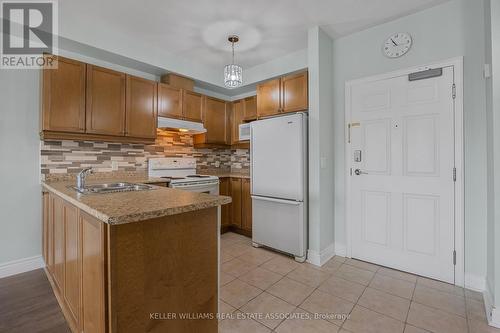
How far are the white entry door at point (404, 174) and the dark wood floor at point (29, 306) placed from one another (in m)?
2.89

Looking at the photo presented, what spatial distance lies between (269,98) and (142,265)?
2719 mm

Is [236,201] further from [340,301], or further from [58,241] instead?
[58,241]

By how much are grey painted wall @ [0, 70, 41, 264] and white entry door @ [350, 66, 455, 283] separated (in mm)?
3517

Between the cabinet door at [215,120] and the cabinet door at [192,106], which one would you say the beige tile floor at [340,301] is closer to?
the cabinet door at [215,120]

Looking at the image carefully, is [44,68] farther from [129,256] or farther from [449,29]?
[449,29]

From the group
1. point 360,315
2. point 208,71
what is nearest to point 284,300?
point 360,315

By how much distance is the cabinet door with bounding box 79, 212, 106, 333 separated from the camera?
1.08 m

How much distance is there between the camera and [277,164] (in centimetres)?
294

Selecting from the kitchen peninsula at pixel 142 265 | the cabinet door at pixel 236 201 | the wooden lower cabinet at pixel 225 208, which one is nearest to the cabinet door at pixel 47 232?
the kitchen peninsula at pixel 142 265

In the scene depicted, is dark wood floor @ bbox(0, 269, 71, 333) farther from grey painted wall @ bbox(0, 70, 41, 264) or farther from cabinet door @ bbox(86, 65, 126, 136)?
cabinet door @ bbox(86, 65, 126, 136)

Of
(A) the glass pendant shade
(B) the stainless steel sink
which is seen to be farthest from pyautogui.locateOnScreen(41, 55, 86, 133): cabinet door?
(A) the glass pendant shade

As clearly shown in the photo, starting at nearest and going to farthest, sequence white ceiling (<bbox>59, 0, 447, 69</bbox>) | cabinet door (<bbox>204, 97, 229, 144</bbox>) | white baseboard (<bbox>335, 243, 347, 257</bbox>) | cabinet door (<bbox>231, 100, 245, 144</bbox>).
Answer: white ceiling (<bbox>59, 0, 447, 69</bbox>)
white baseboard (<bbox>335, 243, 347, 257</bbox>)
cabinet door (<bbox>204, 97, 229, 144</bbox>)
cabinet door (<bbox>231, 100, 245, 144</bbox>)

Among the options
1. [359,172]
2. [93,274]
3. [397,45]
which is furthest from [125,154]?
[397,45]

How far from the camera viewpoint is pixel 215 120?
13.0 feet
